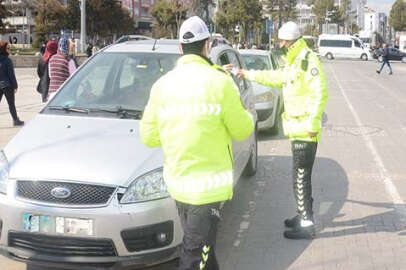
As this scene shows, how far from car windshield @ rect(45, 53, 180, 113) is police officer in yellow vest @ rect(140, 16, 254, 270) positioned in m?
2.11

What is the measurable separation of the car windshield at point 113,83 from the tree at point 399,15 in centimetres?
11518

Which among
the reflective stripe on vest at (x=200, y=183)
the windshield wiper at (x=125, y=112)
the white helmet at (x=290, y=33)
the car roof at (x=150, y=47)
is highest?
the white helmet at (x=290, y=33)

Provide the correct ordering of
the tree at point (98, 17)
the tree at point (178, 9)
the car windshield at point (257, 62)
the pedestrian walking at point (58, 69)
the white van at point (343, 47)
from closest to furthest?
the pedestrian walking at point (58, 69) → the car windshield at point (257, 62) → the tree at point (98, 17) → the white van at point (343, 47) → the tree at point (178, 9)

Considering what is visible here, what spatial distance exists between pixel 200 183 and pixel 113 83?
9.63 feet

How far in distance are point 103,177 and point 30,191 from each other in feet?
1.74

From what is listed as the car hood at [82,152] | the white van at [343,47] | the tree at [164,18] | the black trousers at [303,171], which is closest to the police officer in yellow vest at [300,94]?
the black trousers at [303,171]

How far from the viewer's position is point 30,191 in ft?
13.6

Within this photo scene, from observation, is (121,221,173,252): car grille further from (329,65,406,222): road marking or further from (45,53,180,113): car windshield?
(329,65,406,222): road marking

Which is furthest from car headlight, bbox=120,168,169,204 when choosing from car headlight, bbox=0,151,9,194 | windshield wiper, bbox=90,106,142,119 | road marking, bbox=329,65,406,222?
road marking, bbox=329,65,406,222

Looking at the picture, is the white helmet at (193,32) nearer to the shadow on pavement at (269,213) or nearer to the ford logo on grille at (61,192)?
the ford logo on grille at (61,192)

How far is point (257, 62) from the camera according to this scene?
1234cm

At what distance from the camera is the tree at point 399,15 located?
113312 millimetres

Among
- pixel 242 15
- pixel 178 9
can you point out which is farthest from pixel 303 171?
pixel 178 9

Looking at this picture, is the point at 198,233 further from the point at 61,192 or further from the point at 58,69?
the point at 58,69
